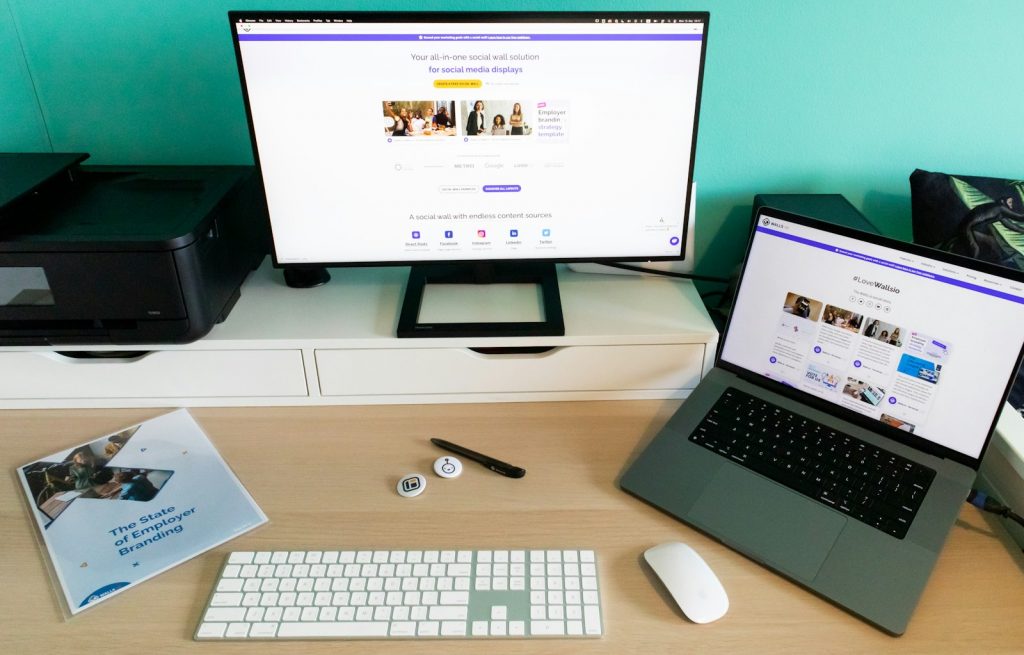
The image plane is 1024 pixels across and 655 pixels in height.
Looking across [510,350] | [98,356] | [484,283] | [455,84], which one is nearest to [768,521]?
[510,350]

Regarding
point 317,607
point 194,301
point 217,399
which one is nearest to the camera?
point 317,607

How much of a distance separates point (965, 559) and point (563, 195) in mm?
669

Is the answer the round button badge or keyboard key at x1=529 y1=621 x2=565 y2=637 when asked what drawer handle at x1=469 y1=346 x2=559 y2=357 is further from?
keyboard key at x1=529 y1=621 x2=565 y2=637

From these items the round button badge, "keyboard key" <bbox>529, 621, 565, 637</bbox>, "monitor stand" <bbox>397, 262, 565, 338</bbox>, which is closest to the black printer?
"monitor stand" <bbox>397, 262, 565, 338</bbox>

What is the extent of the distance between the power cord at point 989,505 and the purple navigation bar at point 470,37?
0.67 meters

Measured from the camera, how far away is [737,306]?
1.00 meters

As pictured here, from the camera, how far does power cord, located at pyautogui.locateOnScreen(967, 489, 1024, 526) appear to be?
847 millimetres

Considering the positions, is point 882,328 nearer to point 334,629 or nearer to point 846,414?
point 846,414

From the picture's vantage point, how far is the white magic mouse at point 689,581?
765mm

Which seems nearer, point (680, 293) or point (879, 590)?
point (879, 590)

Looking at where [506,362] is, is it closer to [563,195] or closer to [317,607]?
[563,195]

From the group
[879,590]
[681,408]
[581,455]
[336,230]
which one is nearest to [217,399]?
[336,230]

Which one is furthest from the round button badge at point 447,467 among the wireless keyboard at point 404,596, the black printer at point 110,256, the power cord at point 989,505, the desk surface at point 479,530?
the power cord at point 989,505

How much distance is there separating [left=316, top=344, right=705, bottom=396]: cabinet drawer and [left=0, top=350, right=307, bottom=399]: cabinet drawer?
0.06m
